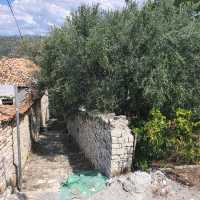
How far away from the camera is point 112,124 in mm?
9641

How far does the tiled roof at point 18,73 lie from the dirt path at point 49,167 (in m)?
3.33

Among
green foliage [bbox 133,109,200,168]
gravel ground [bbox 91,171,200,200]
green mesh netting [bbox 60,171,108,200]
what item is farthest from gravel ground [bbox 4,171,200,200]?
green foliage [bbox 133,109,200,168]

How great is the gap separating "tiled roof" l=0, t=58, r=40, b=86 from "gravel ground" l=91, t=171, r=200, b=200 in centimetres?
983

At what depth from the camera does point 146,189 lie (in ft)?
27.8

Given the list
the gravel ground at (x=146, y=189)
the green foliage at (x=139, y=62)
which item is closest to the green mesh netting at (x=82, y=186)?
the gravel ground at (x=146, y=189)

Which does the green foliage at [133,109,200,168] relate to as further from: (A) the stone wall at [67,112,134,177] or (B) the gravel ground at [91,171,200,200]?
(B) the gravel ground at [91,171,200,200]

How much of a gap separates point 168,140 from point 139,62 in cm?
266

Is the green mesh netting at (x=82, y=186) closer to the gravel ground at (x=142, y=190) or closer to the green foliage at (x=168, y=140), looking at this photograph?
the gravel ground at (x=142, y=190)

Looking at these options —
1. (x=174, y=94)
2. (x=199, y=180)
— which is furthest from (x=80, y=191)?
(x=174, y=94)

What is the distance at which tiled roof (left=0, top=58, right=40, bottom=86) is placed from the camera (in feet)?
58.4

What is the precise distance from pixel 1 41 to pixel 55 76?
3460cm

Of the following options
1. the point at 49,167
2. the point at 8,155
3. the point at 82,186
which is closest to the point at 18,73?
the point at 49,167

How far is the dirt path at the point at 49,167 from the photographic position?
9328 mm

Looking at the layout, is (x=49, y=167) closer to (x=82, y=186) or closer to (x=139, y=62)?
(x=82, y=186)
